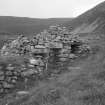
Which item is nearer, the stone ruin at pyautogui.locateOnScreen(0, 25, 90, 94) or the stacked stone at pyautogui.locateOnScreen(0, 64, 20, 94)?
the stacked stone at pyautogui.locateOnScreen(0, 64, 20, 94)

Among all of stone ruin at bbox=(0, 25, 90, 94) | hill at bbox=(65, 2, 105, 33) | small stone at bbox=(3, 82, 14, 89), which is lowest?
small stone at bbox=(3, 82, 14, 89)

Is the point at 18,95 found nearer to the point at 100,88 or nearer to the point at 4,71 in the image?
the point at 4,71

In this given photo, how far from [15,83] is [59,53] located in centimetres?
462

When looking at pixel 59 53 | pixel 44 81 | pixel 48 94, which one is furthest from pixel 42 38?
pixel 48 94

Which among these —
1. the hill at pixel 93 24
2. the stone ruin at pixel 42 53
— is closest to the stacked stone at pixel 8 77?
the stone ruin at pixel 42 53

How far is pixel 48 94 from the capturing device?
8.77 metres

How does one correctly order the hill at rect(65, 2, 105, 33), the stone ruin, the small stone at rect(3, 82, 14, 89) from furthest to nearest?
the hill at rect(65, 2, 105, 33), the stone ruin, the small stone at rect(3, 82, 14, 89)

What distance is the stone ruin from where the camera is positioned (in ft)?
37.2

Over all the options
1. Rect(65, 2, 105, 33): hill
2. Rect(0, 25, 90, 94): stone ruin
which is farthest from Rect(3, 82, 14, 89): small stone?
Rect(65, 2, 105, 33): hill

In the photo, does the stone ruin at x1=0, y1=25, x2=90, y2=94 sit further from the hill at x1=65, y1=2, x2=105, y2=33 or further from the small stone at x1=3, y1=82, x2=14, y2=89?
the hill at x1=65, y1=2, x2=105, y2=33

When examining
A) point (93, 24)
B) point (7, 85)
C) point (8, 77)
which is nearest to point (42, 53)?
point (8, 77)

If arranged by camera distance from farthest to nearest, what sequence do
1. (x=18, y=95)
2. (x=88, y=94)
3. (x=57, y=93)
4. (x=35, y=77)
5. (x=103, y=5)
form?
(x=103, y=5)
(x=35, y=77)
(x=18, y=95)
(x=57, y=93)
(x=88, y=94)

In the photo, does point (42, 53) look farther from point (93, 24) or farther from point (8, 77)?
point (93, 24)

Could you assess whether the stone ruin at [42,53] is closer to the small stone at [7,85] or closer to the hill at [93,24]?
the small stone at [7,85]
